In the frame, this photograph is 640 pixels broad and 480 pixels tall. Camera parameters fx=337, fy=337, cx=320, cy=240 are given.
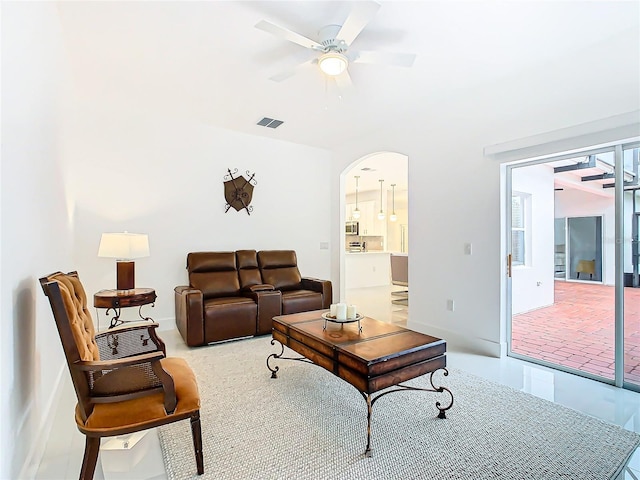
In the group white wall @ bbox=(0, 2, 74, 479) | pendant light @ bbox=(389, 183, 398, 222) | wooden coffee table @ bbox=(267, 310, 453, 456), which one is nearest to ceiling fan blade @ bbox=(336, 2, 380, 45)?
white wall @ bbox=(0, 2, 74, 479)

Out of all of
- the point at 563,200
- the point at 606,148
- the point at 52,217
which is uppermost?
the point at 606,148

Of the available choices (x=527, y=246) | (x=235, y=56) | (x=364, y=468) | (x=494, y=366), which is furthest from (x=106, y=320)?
(x=527, y=246)

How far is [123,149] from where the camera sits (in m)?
4.30

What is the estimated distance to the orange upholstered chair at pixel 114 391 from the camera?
5.10 feet

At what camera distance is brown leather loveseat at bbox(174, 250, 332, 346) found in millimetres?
3768

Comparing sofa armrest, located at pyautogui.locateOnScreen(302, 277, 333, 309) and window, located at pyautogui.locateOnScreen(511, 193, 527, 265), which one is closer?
window, located at pyautogui.locateOnScreen(511, 193, 527, 265)

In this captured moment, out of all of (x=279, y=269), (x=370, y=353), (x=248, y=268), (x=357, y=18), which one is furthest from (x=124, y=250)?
(x=357, y=18)

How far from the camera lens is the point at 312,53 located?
281 centimetres

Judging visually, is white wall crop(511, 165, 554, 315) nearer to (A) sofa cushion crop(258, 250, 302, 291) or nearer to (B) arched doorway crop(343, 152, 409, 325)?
(B) arched doorway crop(343, 152, 409, 325)

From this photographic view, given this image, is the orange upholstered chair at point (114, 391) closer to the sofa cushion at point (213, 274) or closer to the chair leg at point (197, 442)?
the chair leg at point (197, 442)

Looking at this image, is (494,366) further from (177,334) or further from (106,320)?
(106,320)

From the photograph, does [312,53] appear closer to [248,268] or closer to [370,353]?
[370,353]

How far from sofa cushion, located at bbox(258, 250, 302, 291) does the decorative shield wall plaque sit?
793 mm

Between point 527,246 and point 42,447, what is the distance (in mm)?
4540
